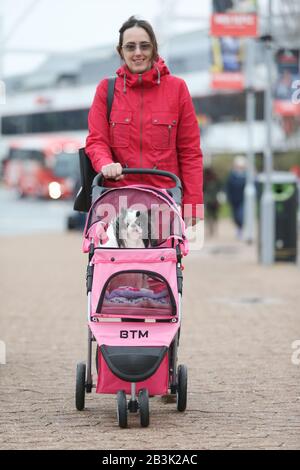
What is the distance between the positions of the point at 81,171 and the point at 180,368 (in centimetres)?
118

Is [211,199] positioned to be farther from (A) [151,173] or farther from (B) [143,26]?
(A) [151,173]

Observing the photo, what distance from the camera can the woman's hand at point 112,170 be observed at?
6238 mm

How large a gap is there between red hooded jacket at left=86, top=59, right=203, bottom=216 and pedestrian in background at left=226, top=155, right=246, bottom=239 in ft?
64.9

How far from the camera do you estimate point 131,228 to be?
6.23 metres

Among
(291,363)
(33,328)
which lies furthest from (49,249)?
(291,363)

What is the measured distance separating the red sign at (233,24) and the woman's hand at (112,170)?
13.8 meters

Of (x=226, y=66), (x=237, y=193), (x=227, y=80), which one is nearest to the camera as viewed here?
(x=226, y=66)

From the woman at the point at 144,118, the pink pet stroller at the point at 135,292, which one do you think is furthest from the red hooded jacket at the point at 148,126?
the pink pet stroller at the point at 135,292

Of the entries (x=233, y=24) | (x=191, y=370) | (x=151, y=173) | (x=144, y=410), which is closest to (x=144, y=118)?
(x=151, y=173)

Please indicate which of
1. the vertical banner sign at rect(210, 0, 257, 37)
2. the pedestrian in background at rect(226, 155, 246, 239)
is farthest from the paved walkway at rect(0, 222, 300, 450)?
the pedestrian in background at rect(226, 155, 246, 239)

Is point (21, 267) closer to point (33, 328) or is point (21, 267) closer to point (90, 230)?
point (33, 328)

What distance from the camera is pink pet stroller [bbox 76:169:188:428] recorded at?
6.04 m

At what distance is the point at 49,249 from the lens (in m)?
23.8

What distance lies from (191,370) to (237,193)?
61.7 ft
